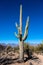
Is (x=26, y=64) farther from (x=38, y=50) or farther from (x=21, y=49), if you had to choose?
(x=38, y=50)

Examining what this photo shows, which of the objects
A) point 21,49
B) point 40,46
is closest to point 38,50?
point 40,46

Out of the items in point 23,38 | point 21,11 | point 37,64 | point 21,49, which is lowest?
point 37,64

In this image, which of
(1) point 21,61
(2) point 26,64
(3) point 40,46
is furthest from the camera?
(3) point 40,46

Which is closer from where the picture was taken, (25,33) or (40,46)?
(25,33)

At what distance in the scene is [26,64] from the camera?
13516 millimetres

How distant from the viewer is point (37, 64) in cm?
1403

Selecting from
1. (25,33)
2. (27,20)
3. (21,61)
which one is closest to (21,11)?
(27,20)

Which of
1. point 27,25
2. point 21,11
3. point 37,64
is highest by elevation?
point 21,11

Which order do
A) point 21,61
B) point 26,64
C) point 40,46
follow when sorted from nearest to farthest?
1. point 26,64
2. point 21,61
3. point 40,46

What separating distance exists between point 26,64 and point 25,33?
9.55ft

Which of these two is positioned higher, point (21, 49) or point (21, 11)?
point (21, 11)

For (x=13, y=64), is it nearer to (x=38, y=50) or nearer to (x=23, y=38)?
(x=23, y=38)

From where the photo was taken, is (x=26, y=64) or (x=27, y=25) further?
(x=27, y=25)

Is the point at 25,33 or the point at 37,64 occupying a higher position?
the point at 25,33
